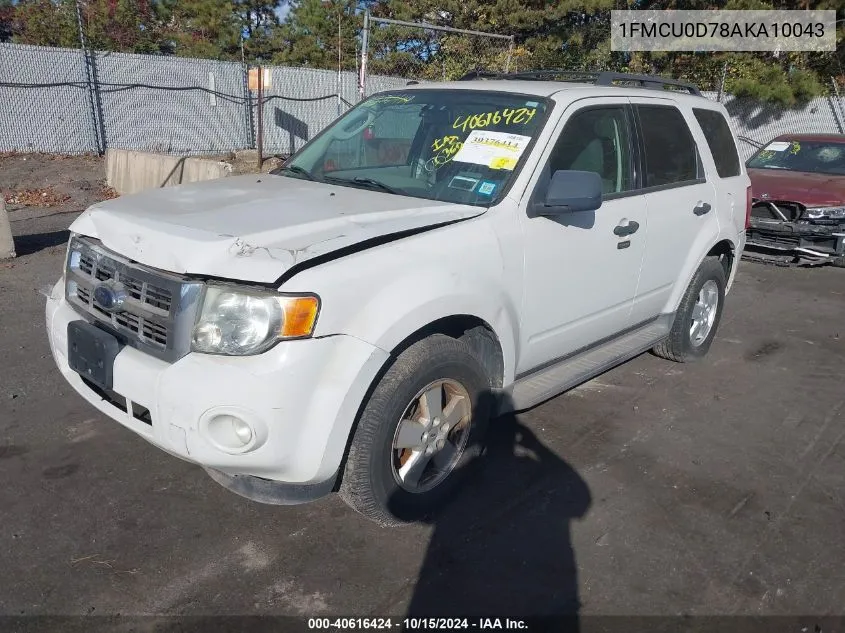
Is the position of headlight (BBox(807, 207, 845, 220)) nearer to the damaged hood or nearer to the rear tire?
the rear tire

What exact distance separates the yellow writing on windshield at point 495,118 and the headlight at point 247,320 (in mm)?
1703

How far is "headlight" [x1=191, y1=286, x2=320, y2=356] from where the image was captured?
2559 mm

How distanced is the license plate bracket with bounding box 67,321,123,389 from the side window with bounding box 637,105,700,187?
3.14 metres

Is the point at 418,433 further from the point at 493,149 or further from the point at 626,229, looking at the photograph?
the point at 626,229

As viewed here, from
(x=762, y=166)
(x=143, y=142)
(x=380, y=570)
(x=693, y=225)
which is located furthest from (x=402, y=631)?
(x=143, y=142)

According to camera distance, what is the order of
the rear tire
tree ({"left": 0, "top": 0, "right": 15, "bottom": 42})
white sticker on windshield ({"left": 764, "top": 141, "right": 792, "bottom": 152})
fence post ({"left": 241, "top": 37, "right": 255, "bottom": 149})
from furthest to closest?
tree ({"left": 0, "top": 0, "right": 15, "bottom": 42}), fence post ({"left": 241, "top": 37, "right": 255, "bottom": 149}), white sticker on windshield ({"left": 764, "top": 141, "right": 792, "bottom": 152}), the rear tire

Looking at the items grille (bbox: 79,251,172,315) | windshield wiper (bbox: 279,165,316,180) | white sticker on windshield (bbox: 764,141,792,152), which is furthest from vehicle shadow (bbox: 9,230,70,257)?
white sticker on windshield (bbox: 764,141,792,152)

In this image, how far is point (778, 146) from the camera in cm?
1046

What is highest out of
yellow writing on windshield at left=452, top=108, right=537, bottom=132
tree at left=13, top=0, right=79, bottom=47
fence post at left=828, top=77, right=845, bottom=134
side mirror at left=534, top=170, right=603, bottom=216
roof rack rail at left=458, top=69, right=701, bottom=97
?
tree at left=13, top=0, right=79, bottom=47

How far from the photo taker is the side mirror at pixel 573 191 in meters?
3.37

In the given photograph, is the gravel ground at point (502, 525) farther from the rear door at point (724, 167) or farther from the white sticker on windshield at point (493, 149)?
the white sticker on windshield at point (493, 149)

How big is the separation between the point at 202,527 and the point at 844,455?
11.6 feet

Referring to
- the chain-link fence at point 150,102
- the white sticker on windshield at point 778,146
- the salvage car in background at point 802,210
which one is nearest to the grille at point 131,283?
the salvage car in background at point 802,210

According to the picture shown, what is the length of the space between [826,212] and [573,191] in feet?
22.5
